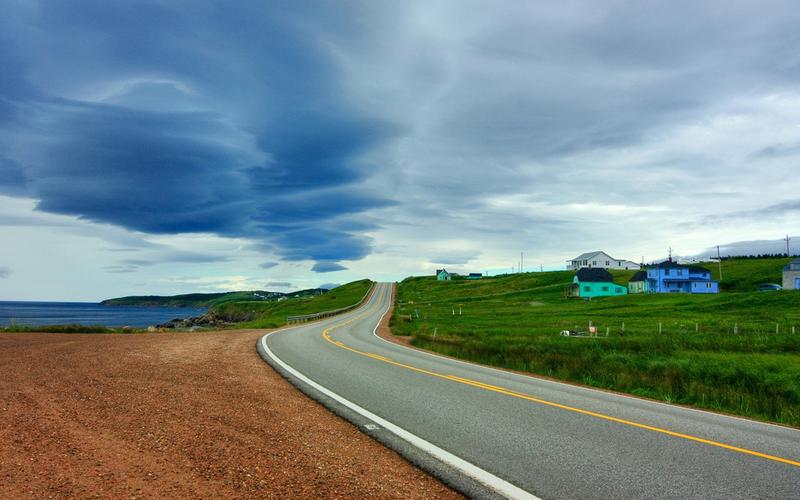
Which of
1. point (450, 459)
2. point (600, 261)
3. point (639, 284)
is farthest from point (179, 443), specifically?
point (600, 261)

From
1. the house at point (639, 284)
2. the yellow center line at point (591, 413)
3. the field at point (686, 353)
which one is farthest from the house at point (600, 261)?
the yellow center line at point (591, 413)

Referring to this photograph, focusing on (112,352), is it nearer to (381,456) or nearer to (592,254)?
(381,456)

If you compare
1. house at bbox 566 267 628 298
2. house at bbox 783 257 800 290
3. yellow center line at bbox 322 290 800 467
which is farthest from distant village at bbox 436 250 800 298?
yellow center line at bbox 322 290 800 467

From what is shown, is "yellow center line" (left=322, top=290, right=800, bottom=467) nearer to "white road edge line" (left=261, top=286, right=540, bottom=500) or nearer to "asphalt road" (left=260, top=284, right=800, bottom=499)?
"asphalt road" (left=260, top=284, right=800, bottom=499)

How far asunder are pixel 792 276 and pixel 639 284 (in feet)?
85.0

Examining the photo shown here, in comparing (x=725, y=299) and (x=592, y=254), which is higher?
(x=592, y=254)

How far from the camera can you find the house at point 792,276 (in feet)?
250

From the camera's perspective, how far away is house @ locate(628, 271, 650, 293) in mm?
96625

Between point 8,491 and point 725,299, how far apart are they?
71.2m

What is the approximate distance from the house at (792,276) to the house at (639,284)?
2248cm

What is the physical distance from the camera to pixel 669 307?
58.1 meters

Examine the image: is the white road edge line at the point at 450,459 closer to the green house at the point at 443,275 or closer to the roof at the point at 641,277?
the roof at the point at 641,277

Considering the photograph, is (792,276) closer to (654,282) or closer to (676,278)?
(676,278)

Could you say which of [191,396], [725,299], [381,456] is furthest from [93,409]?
[725,299]
